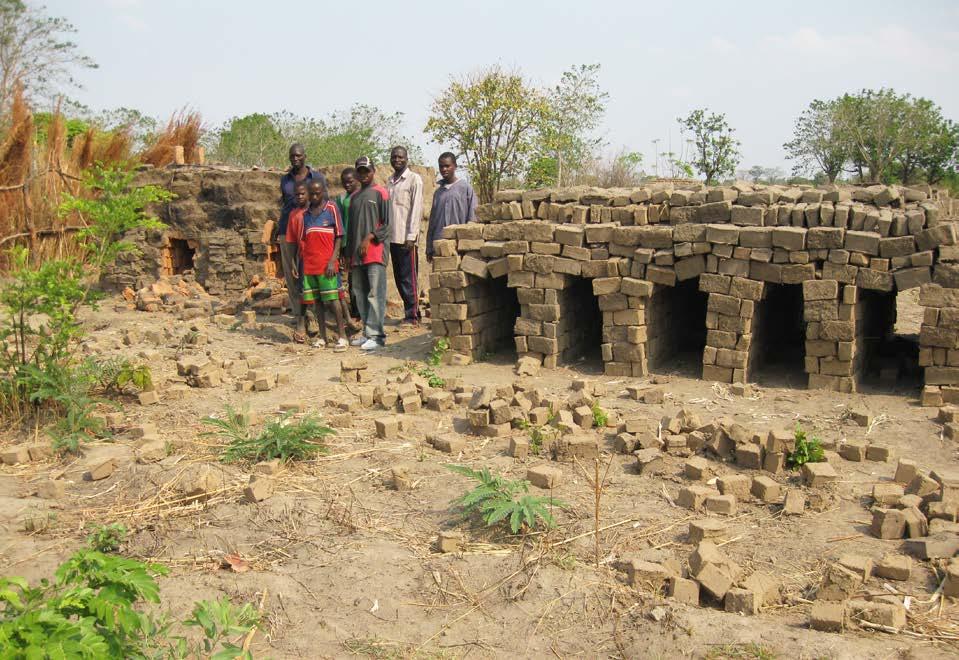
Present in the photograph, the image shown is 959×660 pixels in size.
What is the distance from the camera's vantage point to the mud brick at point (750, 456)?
5.62 m

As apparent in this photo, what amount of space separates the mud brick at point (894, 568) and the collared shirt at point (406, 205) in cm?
642

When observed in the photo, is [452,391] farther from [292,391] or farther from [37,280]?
[37,280]

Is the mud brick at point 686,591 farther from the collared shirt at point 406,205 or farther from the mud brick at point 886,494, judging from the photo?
the collared shirt at point 406,205

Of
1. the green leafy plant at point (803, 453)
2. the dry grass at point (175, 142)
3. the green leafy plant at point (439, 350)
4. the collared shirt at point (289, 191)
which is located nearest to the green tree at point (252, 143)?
the dry grass at point (175, 142)

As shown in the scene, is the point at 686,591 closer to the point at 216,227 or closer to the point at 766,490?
the point at 766,490

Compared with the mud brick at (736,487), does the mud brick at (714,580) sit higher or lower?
lower

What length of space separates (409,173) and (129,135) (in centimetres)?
681

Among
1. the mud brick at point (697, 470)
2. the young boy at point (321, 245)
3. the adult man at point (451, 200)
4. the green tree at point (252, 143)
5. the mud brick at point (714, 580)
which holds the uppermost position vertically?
the green tree at point (252, 143)

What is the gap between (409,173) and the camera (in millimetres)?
9719

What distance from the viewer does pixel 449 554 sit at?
4.55 m

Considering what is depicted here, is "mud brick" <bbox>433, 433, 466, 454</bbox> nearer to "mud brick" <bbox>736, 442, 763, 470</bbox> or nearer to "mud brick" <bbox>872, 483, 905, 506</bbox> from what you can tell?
"mud brick" <bbox>736, 442, 763, 470</bbox>

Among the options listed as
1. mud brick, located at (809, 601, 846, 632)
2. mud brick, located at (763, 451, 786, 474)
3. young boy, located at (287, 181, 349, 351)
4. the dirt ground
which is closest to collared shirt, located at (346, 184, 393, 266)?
young boy, located at (287, 181, 349, 351)

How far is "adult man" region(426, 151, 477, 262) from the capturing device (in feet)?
31.5

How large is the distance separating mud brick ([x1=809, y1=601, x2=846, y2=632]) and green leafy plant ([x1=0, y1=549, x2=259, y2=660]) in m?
2.41
